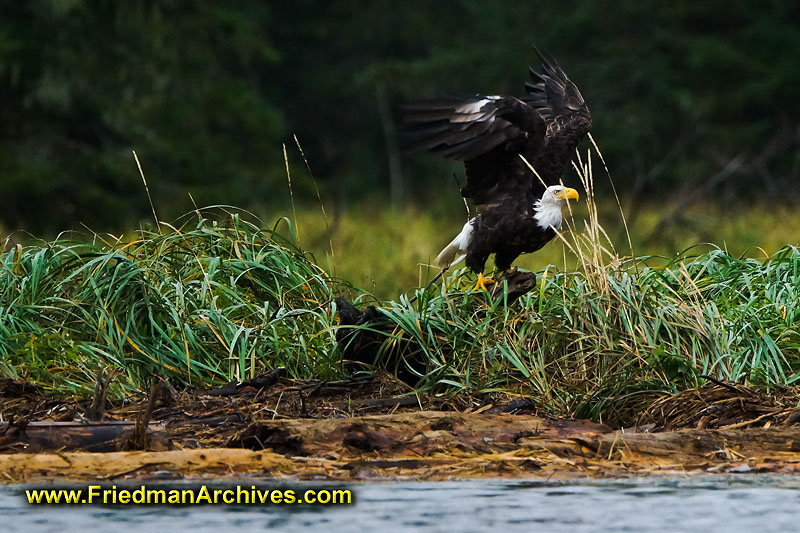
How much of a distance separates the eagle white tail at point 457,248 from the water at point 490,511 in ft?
8.75

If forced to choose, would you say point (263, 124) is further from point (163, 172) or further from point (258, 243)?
point (258, 243)

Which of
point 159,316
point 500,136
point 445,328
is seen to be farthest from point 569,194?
point 159,316

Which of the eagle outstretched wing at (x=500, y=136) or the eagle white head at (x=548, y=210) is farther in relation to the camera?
the eagle white head at (x=548, y=210)

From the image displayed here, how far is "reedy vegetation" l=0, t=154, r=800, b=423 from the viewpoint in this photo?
5.32 m

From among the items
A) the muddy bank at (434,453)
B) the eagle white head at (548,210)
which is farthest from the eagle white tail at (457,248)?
the muddy bank at (434,453)

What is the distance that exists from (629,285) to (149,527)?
8.72 feet

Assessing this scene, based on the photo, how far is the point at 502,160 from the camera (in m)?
6.73

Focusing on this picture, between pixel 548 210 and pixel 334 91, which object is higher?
pixel 334 91

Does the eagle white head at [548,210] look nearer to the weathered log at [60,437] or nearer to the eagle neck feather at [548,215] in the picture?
the eagle neck feather at [548,215]

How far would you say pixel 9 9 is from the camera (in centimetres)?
1489

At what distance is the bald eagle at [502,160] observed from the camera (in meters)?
6.21

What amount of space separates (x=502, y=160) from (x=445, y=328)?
138 centimetres

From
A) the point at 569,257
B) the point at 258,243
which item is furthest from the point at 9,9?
the point at 258,243

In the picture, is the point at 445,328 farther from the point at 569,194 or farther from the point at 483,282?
the point at 569,194
